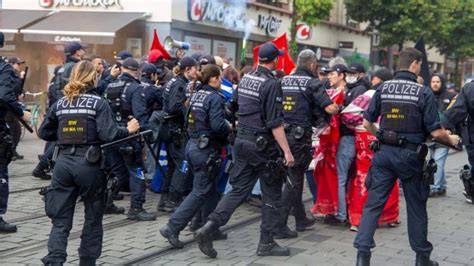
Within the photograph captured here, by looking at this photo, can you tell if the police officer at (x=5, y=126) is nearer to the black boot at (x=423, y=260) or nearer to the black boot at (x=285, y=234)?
the black boot at (x=285, y=234)

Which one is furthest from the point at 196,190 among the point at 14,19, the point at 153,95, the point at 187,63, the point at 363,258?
the point at 14,19

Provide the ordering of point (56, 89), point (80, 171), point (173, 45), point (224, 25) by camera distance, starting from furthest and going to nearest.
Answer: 1. point (224, 25)
2. point (173, 45)
3. point (56, 89)
4. point (80, 171)

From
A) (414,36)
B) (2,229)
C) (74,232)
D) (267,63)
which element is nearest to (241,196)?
(267,63)

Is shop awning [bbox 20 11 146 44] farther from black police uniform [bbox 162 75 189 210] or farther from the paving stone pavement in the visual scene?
black police uniform [bbox 162 75 189 210]

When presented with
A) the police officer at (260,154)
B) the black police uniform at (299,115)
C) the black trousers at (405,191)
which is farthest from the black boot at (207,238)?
the black trousers at (405,191)

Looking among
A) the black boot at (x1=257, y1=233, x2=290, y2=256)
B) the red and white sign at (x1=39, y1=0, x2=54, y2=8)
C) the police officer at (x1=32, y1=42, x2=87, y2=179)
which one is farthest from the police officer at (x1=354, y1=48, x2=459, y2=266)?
the red and white sign at (x1=39, y1=0, x2=54, y2=8)

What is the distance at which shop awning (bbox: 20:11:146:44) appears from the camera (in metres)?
18.5

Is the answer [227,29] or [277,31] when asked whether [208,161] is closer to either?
[227,29]

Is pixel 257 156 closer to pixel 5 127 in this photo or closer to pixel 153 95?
pixel 5 127

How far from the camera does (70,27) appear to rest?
1919cm

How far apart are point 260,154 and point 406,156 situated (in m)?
1.36

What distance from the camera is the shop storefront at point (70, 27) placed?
18953mm

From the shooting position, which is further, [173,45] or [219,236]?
[173,45]

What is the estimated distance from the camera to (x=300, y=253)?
266 inches
